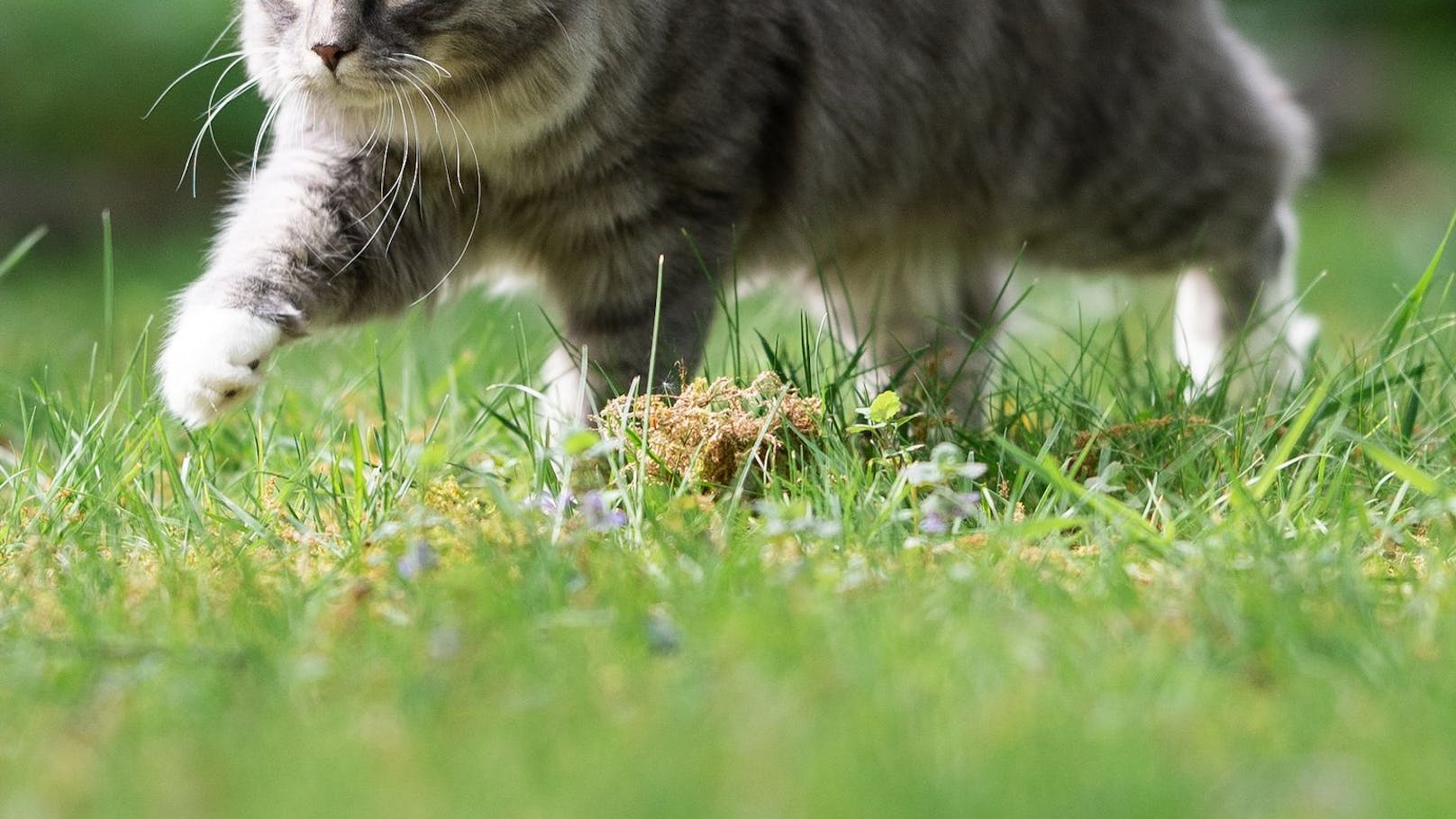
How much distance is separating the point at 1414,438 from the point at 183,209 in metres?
5.60

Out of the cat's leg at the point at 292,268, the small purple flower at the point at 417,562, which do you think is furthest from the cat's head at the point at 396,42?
the small purple flower at the point at 417,562

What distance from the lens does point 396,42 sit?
6.82 feet

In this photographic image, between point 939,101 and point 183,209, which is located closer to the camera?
point 939,101

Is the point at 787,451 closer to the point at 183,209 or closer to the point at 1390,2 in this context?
the point at 183,209

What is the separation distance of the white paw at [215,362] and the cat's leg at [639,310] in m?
0.43

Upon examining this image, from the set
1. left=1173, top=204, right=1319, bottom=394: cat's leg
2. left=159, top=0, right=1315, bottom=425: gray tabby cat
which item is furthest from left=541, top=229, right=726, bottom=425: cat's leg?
left=1173, top=204, right=1319, bottom=394: cat's leg

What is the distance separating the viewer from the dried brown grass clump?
6.55 ft

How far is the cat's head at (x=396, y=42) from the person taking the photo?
2.06 m

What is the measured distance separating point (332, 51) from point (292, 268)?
32 centimetres

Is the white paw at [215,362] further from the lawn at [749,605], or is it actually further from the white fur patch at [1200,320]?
the white fur patch at [1200,320]

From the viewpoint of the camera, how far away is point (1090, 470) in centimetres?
217

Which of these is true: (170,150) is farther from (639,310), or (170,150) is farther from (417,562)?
(417,562)

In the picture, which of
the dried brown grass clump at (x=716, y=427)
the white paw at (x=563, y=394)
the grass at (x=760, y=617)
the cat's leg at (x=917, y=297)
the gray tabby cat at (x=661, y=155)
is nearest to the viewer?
the grass at (x=760, y=617)

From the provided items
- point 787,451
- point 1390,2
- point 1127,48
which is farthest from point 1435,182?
point 787,451
